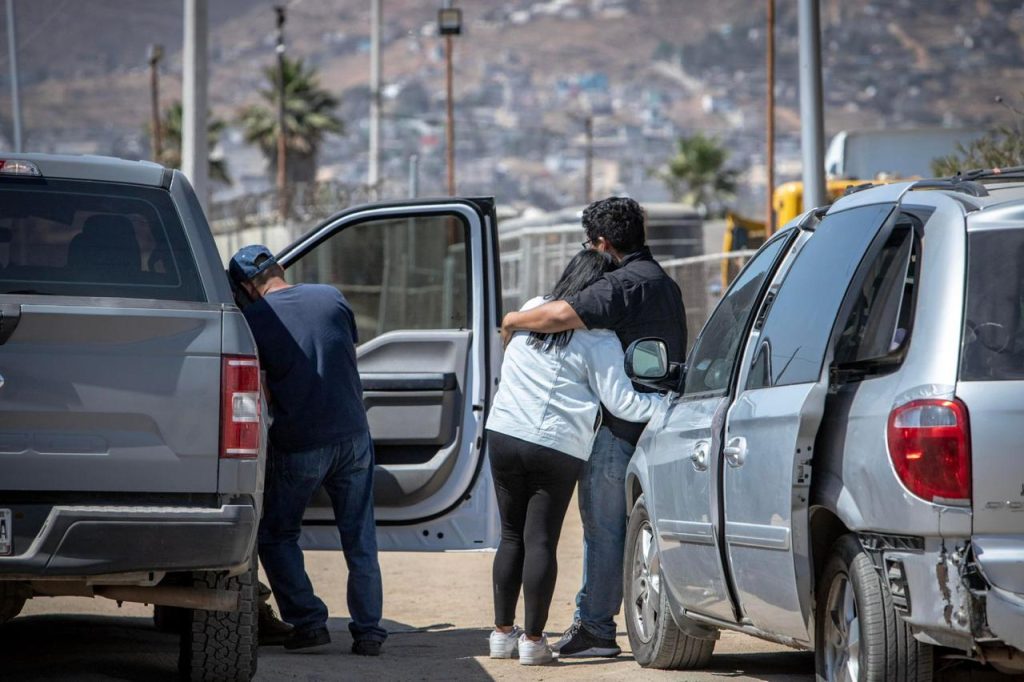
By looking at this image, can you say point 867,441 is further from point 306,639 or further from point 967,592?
point 306,639

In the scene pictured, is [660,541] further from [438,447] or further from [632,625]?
[438,447]

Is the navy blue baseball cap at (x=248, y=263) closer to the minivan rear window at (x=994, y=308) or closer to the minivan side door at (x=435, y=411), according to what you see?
the minivan side door at (x=435, y=411)

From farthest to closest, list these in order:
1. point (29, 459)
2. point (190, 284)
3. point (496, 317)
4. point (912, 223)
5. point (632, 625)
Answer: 1. point (496, 317)
2. point (632, 625)
3. point (190, 284)
4. point (29, 459)
5. point (912, 223)

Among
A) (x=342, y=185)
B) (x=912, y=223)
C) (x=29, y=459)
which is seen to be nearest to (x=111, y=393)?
(x=29, y=459)

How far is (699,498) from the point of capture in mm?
5836

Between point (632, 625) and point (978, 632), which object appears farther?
point (632, 625)

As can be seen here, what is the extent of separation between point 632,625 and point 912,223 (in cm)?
286

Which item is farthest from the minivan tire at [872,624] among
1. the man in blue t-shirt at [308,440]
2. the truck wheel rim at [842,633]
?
the man in blue t-shirt at [308,440]

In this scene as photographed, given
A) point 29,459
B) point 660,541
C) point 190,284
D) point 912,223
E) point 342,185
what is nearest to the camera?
point 912,223

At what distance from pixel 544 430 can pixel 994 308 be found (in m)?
2.89

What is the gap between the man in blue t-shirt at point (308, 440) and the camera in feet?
23.3

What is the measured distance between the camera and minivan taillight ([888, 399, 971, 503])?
13.6 feet

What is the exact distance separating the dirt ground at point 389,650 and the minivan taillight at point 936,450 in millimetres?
2359

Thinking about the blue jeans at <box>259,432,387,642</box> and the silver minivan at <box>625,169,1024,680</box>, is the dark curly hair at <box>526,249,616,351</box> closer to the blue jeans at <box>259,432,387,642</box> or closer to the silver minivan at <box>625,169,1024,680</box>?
the silver minivan at <box>625,169,1024,680</box>
